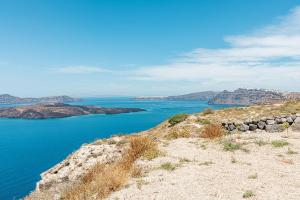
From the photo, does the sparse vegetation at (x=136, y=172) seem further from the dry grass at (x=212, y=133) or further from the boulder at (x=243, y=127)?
the boulder at (x=243, y=127)

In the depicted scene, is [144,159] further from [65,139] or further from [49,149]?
[65,139]

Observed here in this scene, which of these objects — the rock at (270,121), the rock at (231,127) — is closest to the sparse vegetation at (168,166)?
the rock at (231,127)

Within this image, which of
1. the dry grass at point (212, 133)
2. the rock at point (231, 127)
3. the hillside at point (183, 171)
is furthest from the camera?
the rock at point (231, 127)

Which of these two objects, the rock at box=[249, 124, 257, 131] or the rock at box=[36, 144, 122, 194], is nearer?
the rock at box=[36, 144, 122, 194]

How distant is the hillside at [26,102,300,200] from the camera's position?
10102mm

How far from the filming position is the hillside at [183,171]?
1010cm

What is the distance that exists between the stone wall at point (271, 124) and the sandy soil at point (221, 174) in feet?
16.5

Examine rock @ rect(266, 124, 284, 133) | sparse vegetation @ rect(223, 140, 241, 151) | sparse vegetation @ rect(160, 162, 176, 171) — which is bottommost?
sparse vegetation @ rect(160, 162, 176, 171)

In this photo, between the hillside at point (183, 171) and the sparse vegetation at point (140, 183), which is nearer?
the hillside at point (183, 171)

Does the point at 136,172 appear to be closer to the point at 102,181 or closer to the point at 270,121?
the point at 102,181

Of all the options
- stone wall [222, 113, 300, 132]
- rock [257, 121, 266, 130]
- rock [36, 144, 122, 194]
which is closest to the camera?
rock [36, 144, 122, 194]

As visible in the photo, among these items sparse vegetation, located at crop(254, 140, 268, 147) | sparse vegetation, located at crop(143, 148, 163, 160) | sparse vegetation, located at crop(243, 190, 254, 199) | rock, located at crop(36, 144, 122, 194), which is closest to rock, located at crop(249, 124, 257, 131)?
sparse vegetation, located at crop(254, 140, 268, 147)

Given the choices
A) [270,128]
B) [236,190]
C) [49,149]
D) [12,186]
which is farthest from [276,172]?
[49,149]

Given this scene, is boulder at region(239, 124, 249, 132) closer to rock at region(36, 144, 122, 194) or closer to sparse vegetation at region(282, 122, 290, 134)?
sparse vegetation at region(282, 122, 290, 134)
